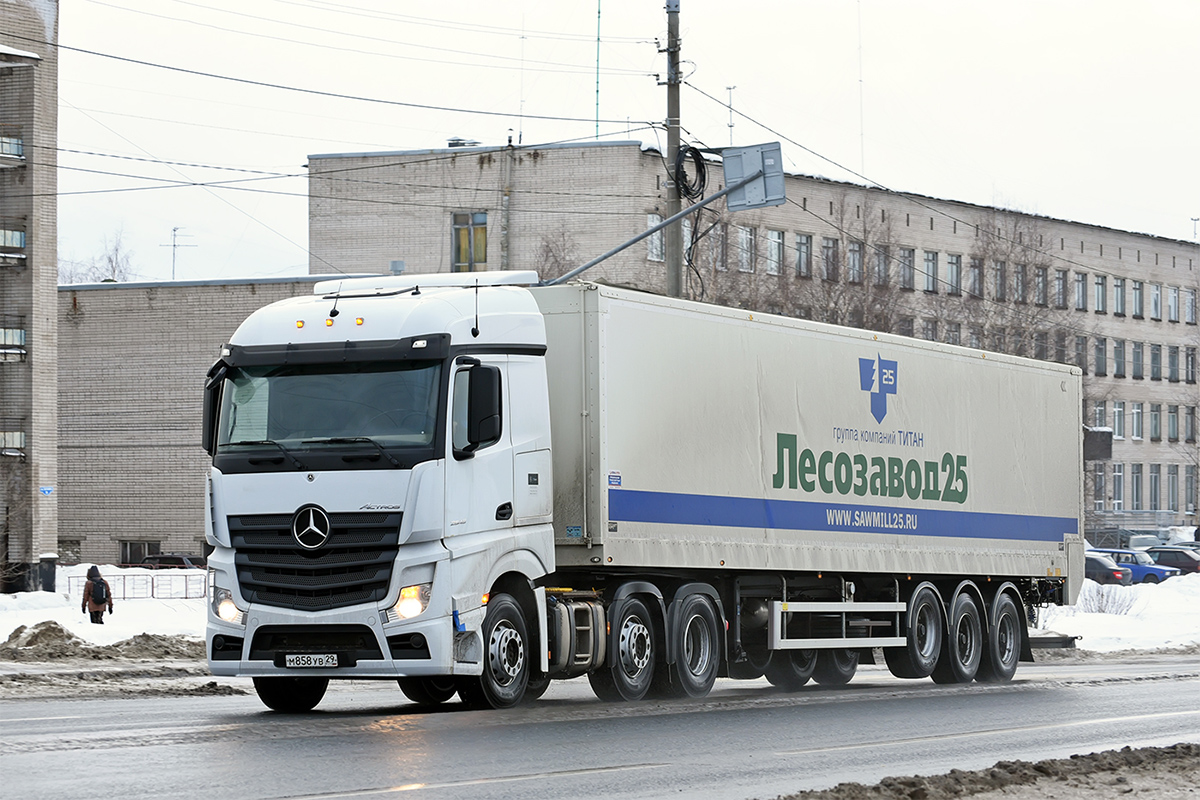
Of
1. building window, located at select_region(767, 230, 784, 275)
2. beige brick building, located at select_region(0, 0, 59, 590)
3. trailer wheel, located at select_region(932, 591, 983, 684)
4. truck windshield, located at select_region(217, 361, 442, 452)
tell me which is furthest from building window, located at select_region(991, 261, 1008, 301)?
truck windshield, located at select_region(217, 361, 442, 452)

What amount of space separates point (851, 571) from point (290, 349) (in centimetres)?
769

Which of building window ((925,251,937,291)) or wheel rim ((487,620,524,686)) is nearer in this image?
wheel rim ((487,620,524,686))

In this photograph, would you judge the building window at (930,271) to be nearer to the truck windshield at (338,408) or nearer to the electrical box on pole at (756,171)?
A: the electrical box on pole at (756,171)

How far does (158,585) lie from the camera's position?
45969mm

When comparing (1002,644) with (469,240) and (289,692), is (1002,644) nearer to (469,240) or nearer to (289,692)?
(289,692)

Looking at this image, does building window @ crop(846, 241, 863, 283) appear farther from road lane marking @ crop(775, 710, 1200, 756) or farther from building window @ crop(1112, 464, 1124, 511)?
road lane marking @ crop(775, 710, 1200, 756)

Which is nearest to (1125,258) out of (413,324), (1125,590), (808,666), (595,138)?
(595,138)

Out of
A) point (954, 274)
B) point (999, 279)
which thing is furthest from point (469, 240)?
point (999, 279)

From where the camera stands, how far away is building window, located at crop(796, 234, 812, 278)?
68062 millimetres

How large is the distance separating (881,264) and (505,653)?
183 ft

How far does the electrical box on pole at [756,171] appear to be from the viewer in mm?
26516

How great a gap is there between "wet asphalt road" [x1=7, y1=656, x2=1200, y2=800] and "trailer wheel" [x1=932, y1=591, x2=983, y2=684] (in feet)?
7.23

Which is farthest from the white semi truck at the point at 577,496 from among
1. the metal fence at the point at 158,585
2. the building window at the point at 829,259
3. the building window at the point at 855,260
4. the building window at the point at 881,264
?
the building window at the point at 881,264

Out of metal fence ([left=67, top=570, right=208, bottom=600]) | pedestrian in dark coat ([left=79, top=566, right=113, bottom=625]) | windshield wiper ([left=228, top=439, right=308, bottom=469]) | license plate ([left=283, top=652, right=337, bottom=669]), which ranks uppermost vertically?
windshield wiper ([left=228, top=439, right=308, bottom=469])
